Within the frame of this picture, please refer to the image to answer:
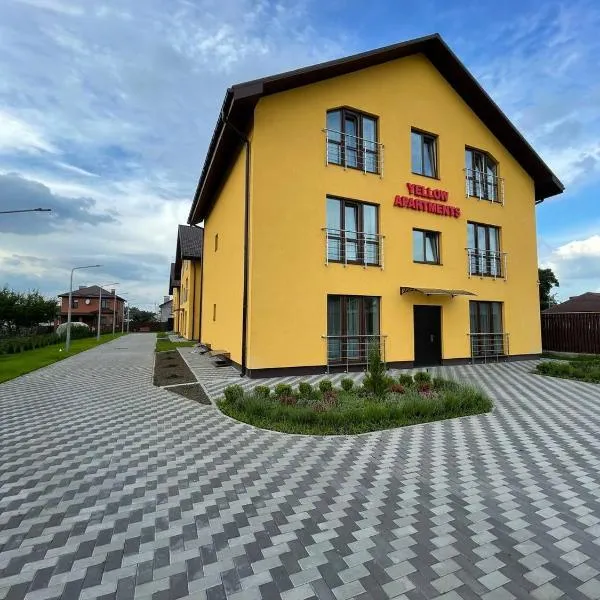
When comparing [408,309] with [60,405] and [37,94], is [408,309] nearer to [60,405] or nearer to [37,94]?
[60,405]

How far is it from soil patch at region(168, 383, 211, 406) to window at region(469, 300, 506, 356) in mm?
10010

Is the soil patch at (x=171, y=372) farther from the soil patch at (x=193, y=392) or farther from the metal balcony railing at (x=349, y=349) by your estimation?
the metal balcony railing at (x=349, y=349)

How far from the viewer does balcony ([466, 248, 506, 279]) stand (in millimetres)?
14531

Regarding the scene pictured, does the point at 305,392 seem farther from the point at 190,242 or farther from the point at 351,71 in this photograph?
the point at 190,242

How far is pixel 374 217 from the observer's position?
1263 cm

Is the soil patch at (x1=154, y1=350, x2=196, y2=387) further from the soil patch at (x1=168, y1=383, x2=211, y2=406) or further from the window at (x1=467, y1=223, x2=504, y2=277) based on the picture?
the window at (x1=467, y1=223, x2=504, y2=277)

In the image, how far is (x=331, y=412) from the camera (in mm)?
6160

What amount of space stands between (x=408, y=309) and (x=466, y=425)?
7077 millimetres

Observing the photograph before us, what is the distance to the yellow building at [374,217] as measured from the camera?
11.0 meters

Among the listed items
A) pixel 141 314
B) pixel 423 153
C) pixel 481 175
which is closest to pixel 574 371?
pixel 481 175

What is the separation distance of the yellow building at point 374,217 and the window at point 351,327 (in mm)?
45

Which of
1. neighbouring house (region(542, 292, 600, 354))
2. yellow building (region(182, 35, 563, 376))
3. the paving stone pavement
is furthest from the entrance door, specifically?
neighbouring house (region(542, 292, 600, 354))

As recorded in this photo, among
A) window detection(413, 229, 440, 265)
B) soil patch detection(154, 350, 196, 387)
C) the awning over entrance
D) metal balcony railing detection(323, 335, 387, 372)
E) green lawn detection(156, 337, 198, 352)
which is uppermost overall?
window detection(413, 229, 440, 265)

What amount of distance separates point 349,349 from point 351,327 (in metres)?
0.68
